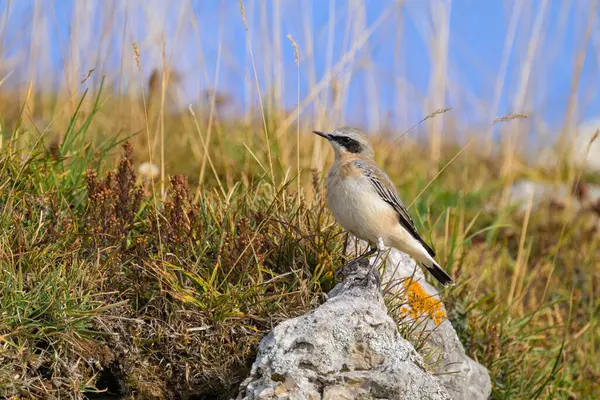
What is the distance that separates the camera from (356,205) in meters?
5.05

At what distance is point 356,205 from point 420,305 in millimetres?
793

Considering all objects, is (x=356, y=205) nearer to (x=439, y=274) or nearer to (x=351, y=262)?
(x=351, y=262)

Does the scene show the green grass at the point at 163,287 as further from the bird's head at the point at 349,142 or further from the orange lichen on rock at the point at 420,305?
the orange lichen on rock at the point at 420,305

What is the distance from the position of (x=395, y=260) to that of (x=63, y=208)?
2.33 m

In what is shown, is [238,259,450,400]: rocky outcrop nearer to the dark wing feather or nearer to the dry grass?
the dry grass

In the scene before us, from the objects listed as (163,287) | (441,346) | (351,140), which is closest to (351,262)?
(441,346)

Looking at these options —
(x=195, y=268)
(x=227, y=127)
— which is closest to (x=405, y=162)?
(x=227, y=127)

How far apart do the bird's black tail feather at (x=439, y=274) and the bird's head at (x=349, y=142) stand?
877mm

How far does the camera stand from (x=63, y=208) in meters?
5.47

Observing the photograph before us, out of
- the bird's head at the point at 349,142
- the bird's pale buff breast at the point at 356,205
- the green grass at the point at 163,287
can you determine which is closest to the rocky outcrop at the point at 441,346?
the bird's pale buff breast at the point at 356,205

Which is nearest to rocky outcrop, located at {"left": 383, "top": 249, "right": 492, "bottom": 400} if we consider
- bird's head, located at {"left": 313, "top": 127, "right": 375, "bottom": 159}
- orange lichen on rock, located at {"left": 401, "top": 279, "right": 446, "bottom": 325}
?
orange lichen on rock, located at {"left": 401, "top": 279, "right": 446, "bottom": 325}

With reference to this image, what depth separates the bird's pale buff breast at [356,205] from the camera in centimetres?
504

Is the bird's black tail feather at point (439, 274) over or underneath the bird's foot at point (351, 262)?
underneath

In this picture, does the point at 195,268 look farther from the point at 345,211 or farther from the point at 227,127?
the point at 227,127
